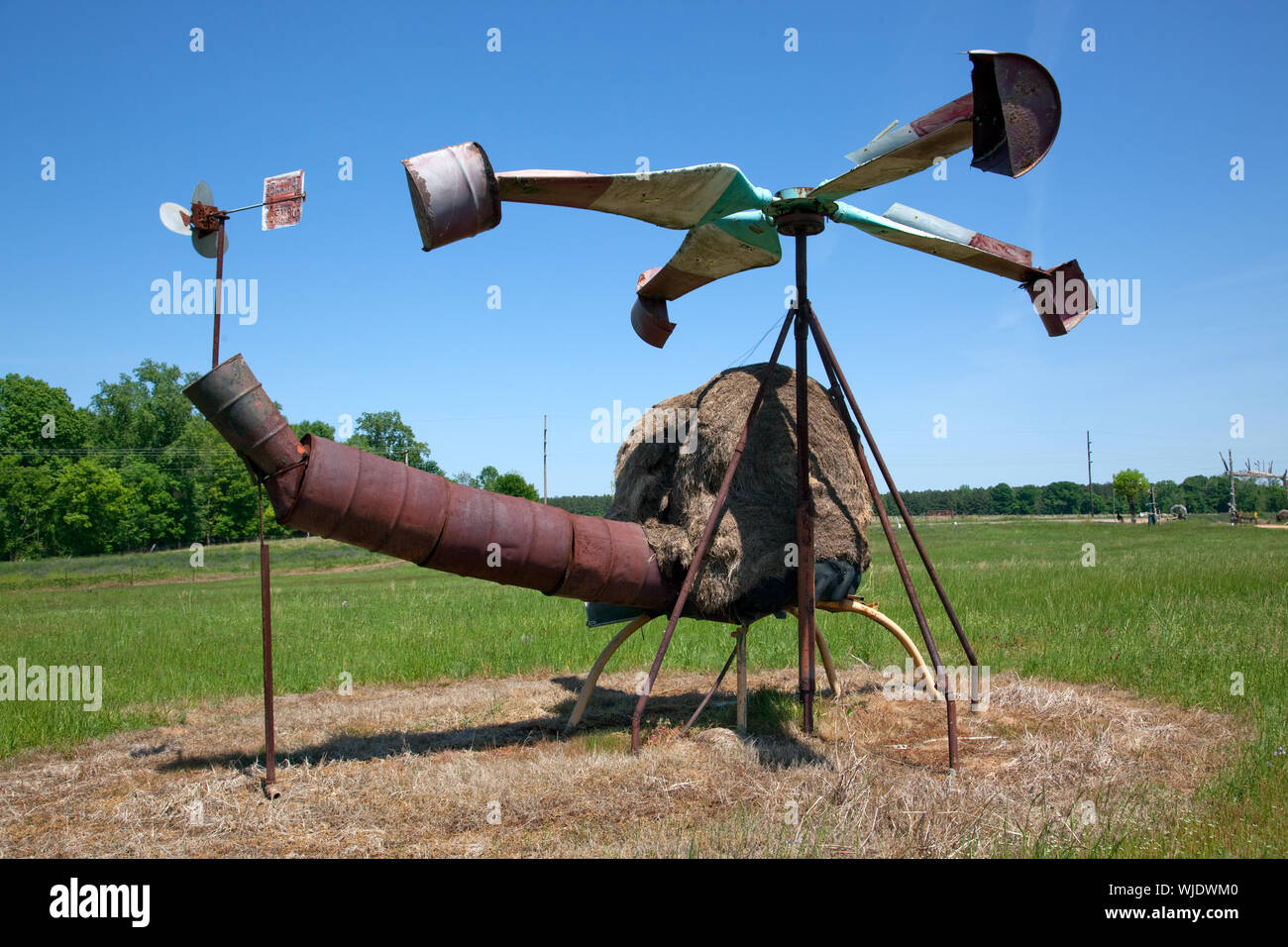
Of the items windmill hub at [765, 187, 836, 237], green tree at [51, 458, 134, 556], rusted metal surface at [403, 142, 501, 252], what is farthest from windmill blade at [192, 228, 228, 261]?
green tree at [51, 458, 134, 556]

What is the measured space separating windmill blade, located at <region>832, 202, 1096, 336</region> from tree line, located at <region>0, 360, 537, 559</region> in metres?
45.8

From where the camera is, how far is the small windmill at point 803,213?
4898 millimetres

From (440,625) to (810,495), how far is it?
10.5 meters

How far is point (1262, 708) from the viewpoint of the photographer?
7.72m

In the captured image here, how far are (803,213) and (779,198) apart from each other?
0.25m

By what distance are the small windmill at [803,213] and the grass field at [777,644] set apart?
9.47ft

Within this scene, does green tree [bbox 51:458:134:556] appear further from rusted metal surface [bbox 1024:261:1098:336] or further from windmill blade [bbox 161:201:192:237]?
rusted metal surface [bbox 1024:261:1098:336]

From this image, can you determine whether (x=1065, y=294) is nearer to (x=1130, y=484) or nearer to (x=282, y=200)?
(x=282, y=200)

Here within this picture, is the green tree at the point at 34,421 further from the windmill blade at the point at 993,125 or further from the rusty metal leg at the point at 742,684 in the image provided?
the windmill blade at the point at 993,125

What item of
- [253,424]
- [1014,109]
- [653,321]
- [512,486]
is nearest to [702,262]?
[653,321]

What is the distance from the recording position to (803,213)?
265 inches

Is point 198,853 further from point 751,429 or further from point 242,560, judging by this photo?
point 242,560

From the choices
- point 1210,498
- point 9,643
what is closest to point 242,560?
point 9,643

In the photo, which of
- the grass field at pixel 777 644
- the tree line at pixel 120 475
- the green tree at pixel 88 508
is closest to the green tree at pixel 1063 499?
the tree line at pixel 120 475
